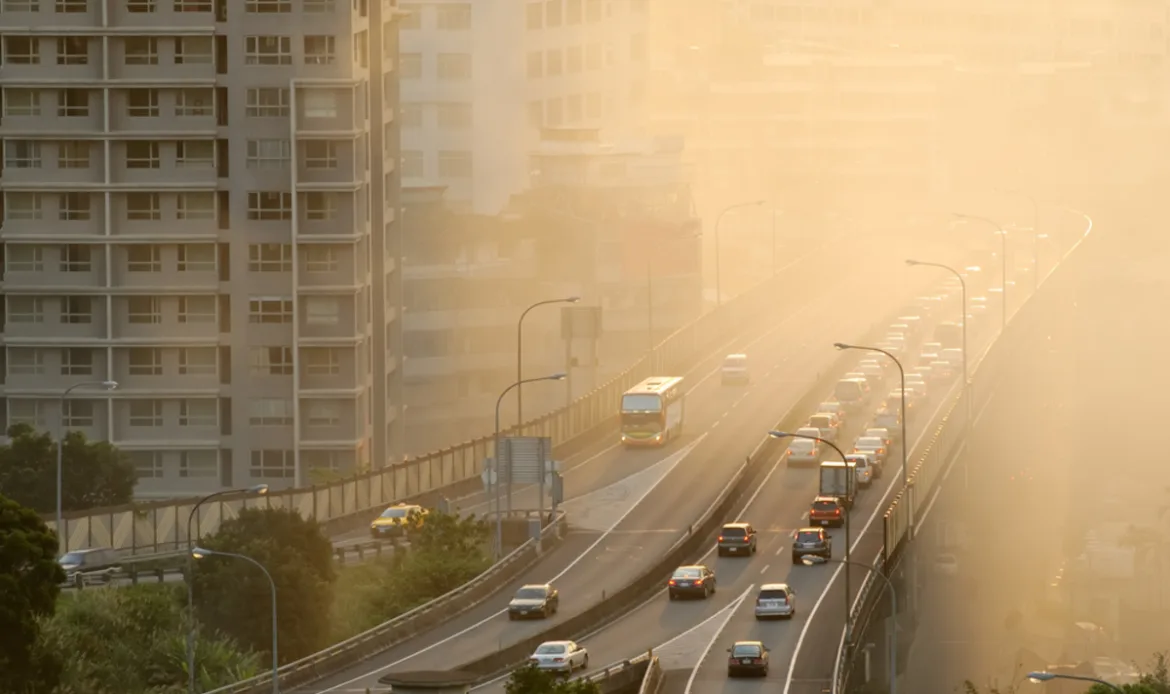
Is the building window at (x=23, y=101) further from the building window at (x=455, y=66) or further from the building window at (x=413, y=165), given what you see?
the building window at (x=455, y=66)

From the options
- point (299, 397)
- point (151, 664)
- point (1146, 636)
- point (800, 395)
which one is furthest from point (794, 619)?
point (1146, 636)

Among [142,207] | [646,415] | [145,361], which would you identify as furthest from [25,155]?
[646,415]

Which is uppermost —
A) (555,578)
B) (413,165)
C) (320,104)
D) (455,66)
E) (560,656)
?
(455,66)

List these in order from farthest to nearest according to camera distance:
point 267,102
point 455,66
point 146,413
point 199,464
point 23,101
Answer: point 455,66 < point 146,413 < point 199,464 < point 267,102 < point 23,101

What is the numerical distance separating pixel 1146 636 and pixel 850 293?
42178mm

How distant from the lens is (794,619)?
91062mm

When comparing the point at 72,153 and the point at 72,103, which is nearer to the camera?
the point at 72,103

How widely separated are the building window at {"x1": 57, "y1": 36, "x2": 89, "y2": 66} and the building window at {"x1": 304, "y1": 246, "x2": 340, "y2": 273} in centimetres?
1395

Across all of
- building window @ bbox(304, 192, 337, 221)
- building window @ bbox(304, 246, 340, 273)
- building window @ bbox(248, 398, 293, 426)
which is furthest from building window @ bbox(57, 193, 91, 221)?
building window @ bbox(248, 398, 293, 426)

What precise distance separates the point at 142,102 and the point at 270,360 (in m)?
13.8

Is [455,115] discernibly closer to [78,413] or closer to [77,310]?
[77,310]

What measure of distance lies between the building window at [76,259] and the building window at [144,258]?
189cm

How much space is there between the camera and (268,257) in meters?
124

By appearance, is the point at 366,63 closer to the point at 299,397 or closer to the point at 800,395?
the point at 299,397
